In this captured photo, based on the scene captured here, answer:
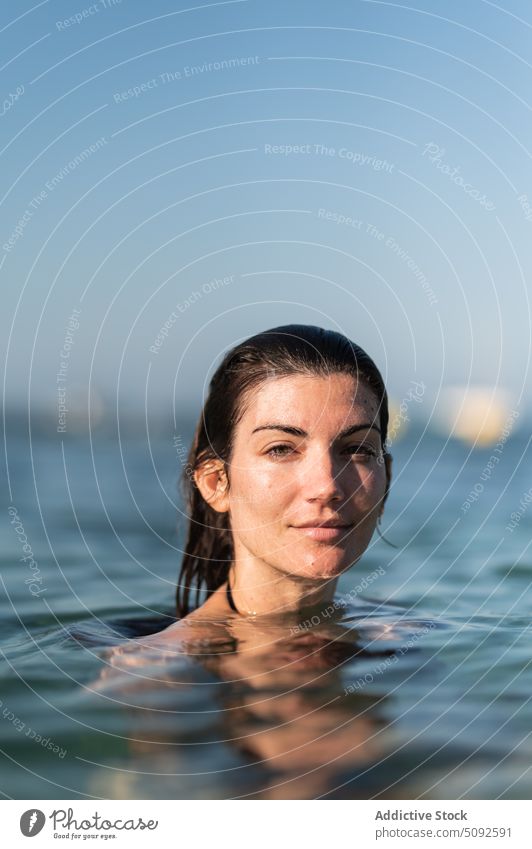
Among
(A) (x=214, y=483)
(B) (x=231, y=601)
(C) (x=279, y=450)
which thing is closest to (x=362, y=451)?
(C) (x=279, y=450)

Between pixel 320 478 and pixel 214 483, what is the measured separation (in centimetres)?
99

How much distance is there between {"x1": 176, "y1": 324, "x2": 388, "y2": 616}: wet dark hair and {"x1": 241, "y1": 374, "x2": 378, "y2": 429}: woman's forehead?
0.06 meters

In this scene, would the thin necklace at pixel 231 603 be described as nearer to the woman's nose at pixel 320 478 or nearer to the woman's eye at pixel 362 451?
the woman's nose at pixel 320 478

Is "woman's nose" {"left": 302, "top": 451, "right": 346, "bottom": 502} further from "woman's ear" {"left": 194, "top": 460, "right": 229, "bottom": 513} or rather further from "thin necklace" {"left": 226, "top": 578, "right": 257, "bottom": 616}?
"thin necklace" {"left": 226, "top": 578, "right": 257, "bottom": 616}

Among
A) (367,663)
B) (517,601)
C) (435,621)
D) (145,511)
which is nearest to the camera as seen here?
(367,663)

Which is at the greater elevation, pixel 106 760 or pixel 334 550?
pixel 334 550

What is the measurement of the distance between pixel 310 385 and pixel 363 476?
0.63 m

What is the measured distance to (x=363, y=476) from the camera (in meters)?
6.61

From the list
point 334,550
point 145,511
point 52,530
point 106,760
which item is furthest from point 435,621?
point 145,511

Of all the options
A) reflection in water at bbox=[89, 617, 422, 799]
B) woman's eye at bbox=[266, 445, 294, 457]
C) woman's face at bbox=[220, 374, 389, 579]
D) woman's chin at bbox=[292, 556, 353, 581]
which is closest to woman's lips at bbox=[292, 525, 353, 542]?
woman's face at bbox=[220, 374, 389, 579]

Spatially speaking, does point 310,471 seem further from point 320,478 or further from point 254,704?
point 254,704

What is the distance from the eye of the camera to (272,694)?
21.1 feet

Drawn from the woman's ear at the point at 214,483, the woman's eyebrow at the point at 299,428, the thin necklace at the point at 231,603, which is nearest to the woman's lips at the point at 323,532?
the woman's eyebrow at the point at 299,428

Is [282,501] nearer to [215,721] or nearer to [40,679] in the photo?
[215,721]
